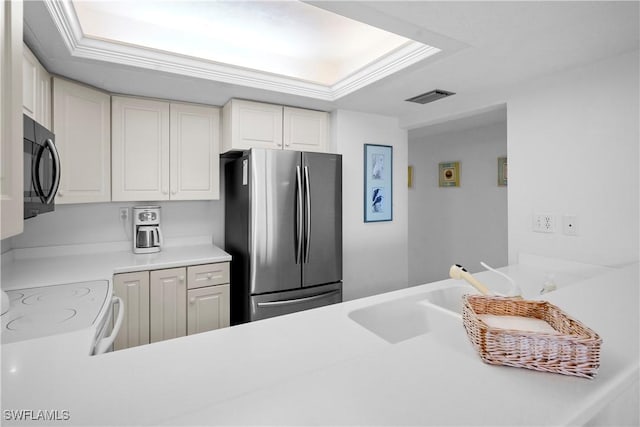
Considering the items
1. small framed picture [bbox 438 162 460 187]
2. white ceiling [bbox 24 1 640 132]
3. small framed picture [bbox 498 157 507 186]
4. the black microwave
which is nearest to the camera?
the black microwave

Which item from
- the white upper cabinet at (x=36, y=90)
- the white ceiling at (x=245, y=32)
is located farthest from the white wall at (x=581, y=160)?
the white upper cabinet at (x=36, y=90)

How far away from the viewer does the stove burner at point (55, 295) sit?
1.46 metres

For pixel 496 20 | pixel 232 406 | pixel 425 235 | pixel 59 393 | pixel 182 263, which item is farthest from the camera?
pixel 425 235

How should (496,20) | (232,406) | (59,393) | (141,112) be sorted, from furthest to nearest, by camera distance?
(141,112) < (496,20) < (59,393) < (232,406)

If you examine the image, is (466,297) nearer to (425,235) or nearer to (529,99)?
(529,99)

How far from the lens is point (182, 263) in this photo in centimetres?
229

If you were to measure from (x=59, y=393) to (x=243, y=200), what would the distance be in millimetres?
1850

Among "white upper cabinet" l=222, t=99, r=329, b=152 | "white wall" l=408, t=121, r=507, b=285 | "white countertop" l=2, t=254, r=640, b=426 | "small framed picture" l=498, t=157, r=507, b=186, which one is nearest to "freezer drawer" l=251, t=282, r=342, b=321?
"white upper cabinet" l=222, t=99, r=329, b=152

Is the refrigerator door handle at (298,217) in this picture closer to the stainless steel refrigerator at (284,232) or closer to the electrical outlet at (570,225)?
the stainless steel refrigerator at (284,232)

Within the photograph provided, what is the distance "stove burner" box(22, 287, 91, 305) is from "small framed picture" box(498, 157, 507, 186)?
3947 mm

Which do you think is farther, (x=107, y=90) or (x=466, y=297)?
(x=107, y=90)

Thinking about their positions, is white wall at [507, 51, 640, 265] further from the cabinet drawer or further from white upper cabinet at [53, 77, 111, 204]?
white upper cabinet at [53, 77, 111, 204]

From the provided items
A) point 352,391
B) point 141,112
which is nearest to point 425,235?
point 141,112

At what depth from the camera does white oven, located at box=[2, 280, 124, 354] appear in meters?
1.14
